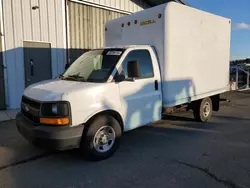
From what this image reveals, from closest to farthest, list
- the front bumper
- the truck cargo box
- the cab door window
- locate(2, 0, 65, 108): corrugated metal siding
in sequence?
1. the front bumper
2. the cab door window
3. the truck cargo box
4. locate(2, 0, 65, 108): corrugated metal siding

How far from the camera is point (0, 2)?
27.7 ft

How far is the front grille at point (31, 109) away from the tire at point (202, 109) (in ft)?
15.1

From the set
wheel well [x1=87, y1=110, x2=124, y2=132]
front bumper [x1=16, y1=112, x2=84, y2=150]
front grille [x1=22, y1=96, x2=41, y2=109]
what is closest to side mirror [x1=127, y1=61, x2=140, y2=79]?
wheel well [x1=87, y1=110, x2=124, y2=132]

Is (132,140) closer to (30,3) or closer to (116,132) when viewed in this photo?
(116,132)

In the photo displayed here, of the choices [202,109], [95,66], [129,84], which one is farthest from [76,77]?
[202,109]

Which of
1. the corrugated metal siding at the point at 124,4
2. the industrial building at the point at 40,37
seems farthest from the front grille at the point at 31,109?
the corrugated metal siding at the point at 124,4

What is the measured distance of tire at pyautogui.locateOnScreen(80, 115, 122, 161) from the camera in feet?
13.8

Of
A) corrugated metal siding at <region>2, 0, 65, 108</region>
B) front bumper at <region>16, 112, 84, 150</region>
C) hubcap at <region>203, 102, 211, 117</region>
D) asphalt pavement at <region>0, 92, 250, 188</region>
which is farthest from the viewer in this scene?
corrugated metal siding at <region>2, 0, 65, 108</region>

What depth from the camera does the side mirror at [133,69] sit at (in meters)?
4.65

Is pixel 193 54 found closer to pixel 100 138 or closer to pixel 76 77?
pixel 76 77

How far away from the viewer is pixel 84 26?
11.0 meters

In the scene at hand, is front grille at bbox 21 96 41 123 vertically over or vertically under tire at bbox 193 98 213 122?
over

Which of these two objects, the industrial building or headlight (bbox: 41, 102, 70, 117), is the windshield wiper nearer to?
headlight (bbox: 41, 102, 70, 117)

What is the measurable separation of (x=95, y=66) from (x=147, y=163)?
6.91 ft
